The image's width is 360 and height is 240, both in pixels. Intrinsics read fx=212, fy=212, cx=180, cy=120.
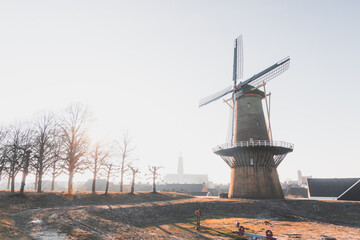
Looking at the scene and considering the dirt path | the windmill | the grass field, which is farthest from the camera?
the windmill

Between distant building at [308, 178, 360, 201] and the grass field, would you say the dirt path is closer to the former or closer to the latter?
the grass field

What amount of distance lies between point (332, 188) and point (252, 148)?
21.4 meters

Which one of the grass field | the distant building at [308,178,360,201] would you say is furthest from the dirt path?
the distant building at [308,178,360,201]

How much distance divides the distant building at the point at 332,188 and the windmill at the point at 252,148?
44.7 feet

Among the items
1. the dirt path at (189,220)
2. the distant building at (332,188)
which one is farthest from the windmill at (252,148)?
the distant building at (332,188)

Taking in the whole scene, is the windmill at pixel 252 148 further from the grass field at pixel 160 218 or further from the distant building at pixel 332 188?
the distant building at pixel 332 188

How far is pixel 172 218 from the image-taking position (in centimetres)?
2041

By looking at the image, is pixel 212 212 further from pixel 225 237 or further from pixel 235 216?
pixel 225 237

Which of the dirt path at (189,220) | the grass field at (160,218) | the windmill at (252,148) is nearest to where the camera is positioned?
the grass field at (160,218)

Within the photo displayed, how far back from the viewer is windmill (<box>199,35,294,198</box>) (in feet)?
93.4

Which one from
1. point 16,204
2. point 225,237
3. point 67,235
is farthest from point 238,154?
point 16,204

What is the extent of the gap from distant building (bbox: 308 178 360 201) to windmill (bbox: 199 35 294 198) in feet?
44.7

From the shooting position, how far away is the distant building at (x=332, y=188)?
33656 mm

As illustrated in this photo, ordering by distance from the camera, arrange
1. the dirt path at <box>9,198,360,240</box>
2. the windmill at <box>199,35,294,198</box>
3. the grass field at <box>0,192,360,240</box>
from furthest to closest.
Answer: the windmill at <box>199,35,294,198</box>
the dirt path at <box>9,198,360,240</box>
the grass field at <box>0,192,360,240</box>
